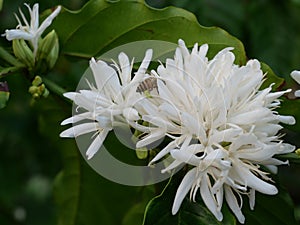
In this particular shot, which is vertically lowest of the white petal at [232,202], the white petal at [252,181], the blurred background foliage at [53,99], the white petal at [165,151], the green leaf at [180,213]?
the blurred background foliage at [53,99]

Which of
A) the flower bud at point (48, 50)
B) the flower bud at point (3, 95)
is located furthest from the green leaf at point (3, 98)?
the flower bud at point (48, 50)

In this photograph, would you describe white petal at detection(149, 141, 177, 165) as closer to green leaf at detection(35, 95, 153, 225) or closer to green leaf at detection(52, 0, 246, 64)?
green leaf at detection(52, 0, 246, 64)

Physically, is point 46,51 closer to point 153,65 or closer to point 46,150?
point 153,65

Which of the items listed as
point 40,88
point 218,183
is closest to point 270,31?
point 40,88

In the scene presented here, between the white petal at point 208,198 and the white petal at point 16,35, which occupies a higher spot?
the white petal at point 16,35

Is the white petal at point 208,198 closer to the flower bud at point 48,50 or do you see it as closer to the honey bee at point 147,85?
the honey bee at point 147,85

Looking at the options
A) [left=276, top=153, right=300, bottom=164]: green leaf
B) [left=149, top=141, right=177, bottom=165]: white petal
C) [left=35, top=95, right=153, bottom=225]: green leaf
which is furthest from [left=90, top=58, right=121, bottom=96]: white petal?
[left=35, top=95, right=153, bottom=225]: green leaf

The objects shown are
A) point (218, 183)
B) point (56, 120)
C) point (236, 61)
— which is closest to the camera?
point (218, 183)
